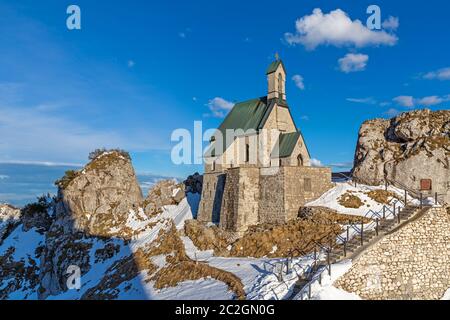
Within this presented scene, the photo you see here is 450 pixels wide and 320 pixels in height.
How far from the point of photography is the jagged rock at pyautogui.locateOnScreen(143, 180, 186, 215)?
4688cm

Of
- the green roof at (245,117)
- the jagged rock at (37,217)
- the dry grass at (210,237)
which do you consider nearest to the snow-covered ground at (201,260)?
the dry grass at (210,237)

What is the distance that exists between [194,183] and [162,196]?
14.9 ft

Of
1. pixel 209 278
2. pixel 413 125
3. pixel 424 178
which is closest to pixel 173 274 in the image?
pixel 209 278

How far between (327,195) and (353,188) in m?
2.23

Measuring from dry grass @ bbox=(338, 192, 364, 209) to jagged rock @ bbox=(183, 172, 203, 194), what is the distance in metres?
22.3

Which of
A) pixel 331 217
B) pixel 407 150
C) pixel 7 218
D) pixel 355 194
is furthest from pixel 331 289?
pixel 7 218

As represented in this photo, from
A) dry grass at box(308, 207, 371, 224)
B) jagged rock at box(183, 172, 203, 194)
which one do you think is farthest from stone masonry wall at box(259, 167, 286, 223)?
jagged rock at box(183, 172, 203, 194)

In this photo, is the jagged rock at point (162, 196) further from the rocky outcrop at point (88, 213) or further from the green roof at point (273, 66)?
the green roof at point (273, 66)

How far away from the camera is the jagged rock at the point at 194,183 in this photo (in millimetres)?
48188

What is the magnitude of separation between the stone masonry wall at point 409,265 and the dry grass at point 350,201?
5378 millimetres

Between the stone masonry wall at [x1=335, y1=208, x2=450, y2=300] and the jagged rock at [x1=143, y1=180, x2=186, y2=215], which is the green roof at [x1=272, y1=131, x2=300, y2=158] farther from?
the jagged rock at [x1=143, y1=180, x2=186, y2=215]

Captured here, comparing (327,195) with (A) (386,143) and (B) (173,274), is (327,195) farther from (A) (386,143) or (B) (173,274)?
(B) (173,274)

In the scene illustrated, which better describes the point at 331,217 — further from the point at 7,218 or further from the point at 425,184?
the point at 7,218

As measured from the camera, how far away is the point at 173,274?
27.7m
